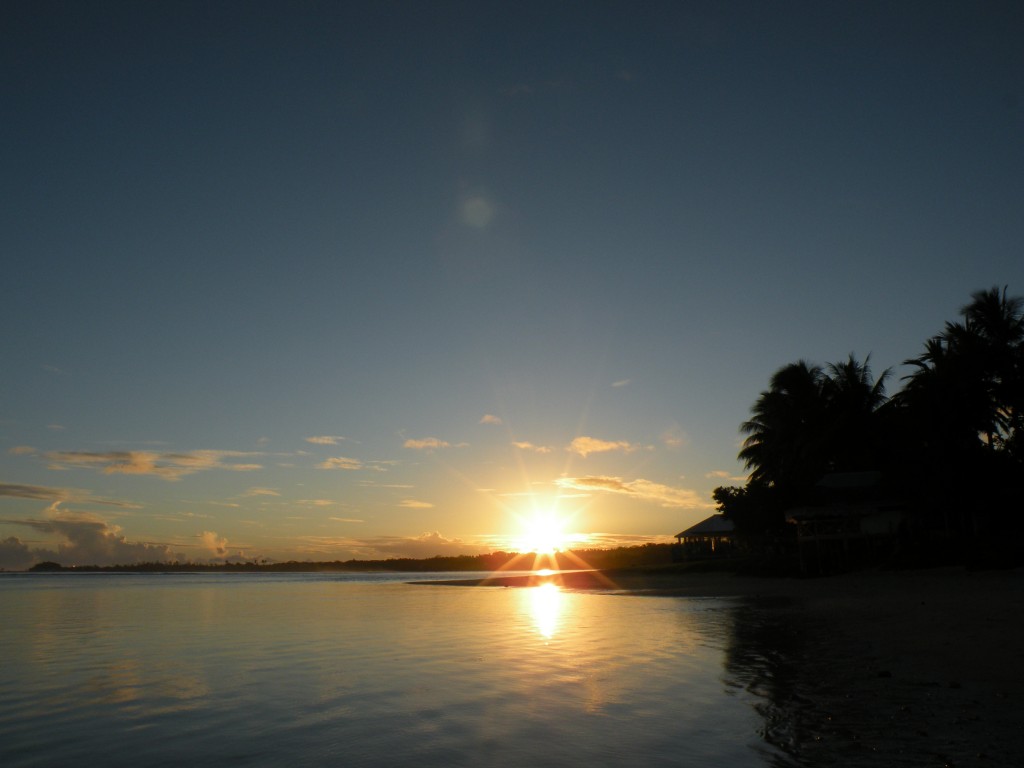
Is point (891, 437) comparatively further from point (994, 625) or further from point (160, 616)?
point (160, 616)

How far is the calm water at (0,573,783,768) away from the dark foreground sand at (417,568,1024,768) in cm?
71

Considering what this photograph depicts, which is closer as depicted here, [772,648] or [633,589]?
[772,648]

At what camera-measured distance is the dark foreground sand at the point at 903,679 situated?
27.0 ft

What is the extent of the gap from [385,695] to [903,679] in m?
8.50

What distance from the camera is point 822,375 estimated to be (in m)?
56.9

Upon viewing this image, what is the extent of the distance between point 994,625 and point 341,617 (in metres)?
22.0

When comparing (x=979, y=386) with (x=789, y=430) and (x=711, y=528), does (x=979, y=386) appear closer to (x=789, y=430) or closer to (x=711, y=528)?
(x=789, y=430)

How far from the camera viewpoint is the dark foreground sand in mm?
8227

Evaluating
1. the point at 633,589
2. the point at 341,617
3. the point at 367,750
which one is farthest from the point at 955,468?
the point at 367,750

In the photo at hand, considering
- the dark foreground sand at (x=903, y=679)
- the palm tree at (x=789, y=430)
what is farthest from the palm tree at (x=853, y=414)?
the dark foreground sand at (x=903, y=679)

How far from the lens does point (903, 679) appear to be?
12.0 metres

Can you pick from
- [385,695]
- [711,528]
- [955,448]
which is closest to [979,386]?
[955,448]

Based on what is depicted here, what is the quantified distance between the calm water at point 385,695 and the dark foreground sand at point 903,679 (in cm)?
71

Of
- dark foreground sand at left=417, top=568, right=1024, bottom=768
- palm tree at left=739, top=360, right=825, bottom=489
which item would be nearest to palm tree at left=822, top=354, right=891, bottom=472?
palm tree at left=739, top=360, right=825, bottom=489
